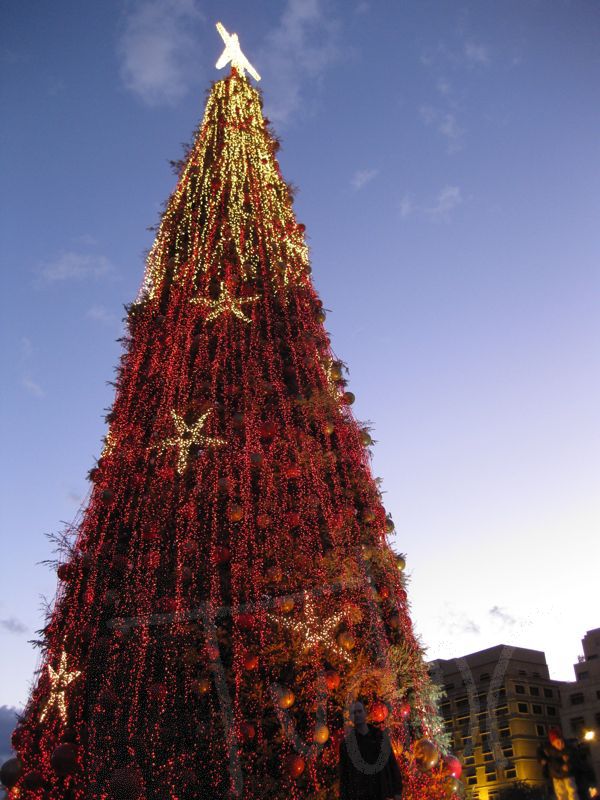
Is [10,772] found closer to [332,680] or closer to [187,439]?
[332,680]

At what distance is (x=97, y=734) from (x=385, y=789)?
2.59m

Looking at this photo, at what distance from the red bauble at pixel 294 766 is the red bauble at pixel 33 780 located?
7.08 feet

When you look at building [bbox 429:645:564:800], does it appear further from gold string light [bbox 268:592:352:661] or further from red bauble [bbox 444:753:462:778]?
gold string light [bbox 268:592:352:661]

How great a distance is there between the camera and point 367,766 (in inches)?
197

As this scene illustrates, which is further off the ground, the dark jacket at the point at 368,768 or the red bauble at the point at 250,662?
the red bauble at the point at 250,662

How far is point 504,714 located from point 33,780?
58294mm

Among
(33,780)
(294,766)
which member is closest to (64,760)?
(33,780)

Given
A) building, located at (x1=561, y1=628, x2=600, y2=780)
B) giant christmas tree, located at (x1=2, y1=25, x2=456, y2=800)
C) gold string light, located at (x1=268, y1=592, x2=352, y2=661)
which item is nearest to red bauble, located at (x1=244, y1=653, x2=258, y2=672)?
giant christmas tree, located at (x1=2, y1=25, x2=456, y2=800)

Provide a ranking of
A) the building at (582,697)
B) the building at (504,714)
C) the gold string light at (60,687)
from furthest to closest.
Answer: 1. the building at (504,714)
2. the building at (582,697)
3. the gold string light at (60,687)

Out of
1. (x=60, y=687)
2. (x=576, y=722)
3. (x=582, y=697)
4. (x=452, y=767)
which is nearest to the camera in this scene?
(x=60, y=687)

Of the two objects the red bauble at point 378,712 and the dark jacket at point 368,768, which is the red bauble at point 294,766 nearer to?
the dark jacket at point 368,768

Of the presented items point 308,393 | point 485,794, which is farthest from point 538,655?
point 308,393

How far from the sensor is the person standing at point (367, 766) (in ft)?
16.0

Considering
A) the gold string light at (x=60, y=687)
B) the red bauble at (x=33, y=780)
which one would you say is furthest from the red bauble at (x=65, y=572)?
the red bauble at (x=33, y=780)
